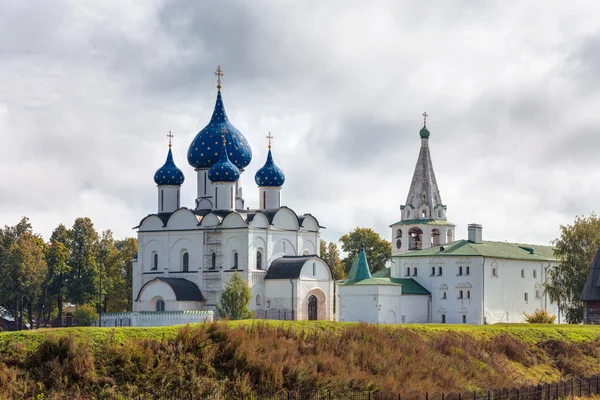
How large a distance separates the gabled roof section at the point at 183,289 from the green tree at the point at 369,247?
2257 cm

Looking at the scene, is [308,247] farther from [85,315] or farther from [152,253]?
[85,315]

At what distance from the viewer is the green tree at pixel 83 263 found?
2231 inches

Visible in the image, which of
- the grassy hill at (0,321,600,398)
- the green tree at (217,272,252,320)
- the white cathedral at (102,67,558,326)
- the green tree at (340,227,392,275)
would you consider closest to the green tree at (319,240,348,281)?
the green tree at (340,227,392,275)

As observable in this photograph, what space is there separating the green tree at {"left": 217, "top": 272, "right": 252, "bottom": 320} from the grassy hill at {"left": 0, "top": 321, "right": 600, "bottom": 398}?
15.7 metres

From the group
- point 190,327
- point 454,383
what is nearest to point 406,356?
point 454,383

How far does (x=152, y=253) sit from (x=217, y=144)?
630cm

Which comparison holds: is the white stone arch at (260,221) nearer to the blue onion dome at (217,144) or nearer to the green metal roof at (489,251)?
the blue onion dome at (217,144)

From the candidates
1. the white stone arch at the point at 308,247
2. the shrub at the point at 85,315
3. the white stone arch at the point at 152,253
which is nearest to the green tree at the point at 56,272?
the shrub at the point at 85,315

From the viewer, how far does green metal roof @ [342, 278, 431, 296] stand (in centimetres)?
5150

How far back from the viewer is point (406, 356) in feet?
89.5

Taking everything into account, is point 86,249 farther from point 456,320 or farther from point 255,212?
point 456,320

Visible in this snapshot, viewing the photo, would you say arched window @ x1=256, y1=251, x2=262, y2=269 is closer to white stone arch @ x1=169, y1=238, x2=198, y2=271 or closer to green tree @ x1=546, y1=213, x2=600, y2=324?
white stone arch @ x1=169, y1=238, x2=198, y2=271

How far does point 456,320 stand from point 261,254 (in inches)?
429

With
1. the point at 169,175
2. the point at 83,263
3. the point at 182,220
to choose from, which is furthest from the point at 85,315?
the point at 169,175
